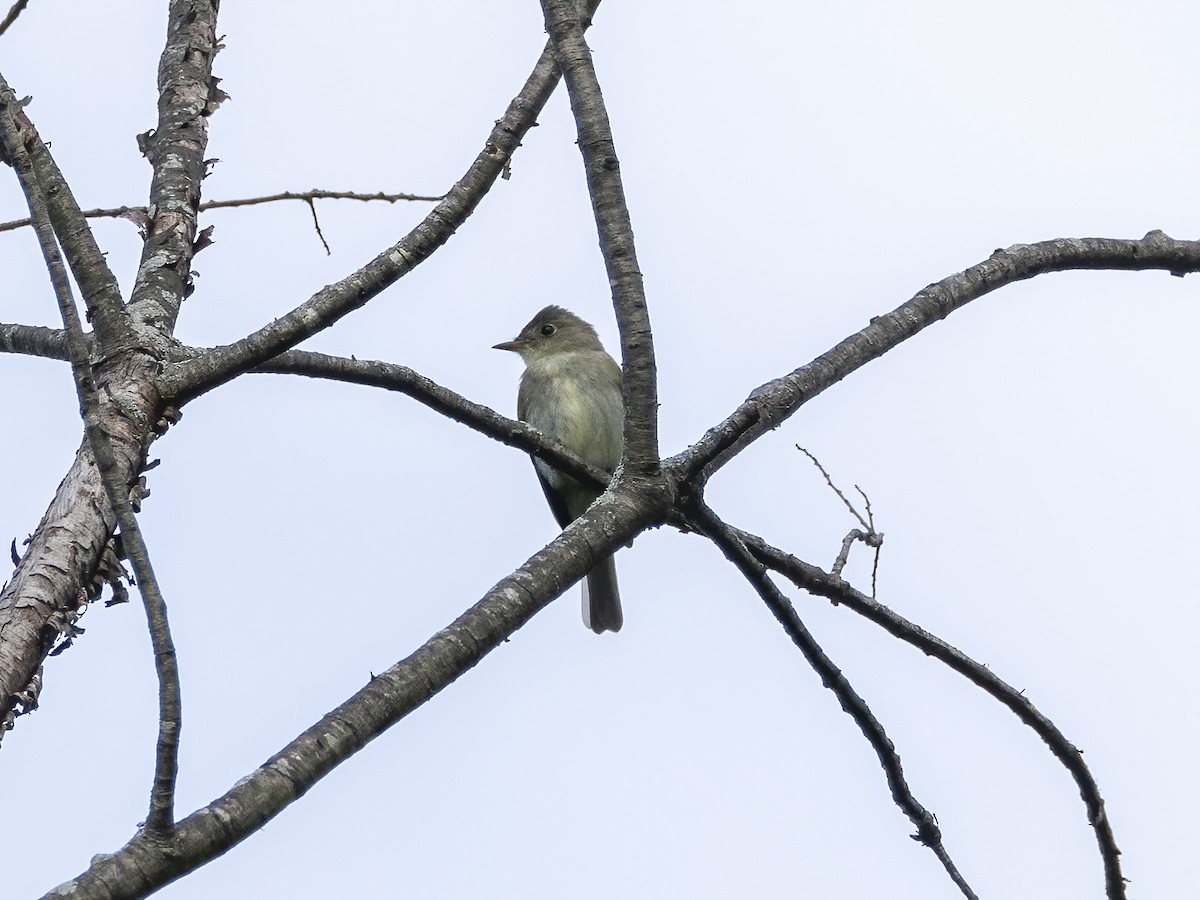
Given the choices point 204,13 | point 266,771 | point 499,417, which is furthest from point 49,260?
point 204,13

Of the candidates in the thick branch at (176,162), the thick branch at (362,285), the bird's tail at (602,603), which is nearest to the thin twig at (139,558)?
the thick branch at (362,285)

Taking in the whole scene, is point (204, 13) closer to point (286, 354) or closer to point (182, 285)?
point (182, 285)

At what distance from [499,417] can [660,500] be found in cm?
74

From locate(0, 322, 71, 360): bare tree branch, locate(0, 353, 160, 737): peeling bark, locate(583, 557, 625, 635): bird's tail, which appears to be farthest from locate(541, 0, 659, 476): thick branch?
locate(583, 557, 625, 635): bird's tail

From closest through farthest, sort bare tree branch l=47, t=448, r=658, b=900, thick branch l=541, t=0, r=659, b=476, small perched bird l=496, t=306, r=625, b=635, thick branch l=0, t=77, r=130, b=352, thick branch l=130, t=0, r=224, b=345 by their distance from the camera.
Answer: bare tree branch l=47, t=448, r=658, b=900
thick branch l=541, t=0, r=659, b=476
thick branch l=0, t=77, r=130, b=352
thick branch l=130, t=0, r=224, b=345
small perched bird l=496, t=306, r=625, b=635

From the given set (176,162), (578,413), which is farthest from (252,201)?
(578,413)

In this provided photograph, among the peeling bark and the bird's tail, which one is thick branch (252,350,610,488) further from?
the bird's tail

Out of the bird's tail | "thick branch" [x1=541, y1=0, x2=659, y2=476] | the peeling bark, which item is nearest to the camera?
the peeling bark

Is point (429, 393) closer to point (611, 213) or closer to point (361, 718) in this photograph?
point (611, 213)

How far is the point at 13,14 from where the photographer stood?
412cm

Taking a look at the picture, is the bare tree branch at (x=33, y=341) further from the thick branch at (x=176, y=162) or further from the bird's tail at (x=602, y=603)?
the bird's tail at (x=602, y=603)

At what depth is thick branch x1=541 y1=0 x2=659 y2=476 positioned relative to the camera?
3.18 m

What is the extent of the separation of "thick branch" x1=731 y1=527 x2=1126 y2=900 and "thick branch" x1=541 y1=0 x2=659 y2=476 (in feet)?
1.97

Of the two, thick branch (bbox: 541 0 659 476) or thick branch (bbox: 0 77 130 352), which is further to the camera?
thick branch (bbox: 0 77 130 352)
